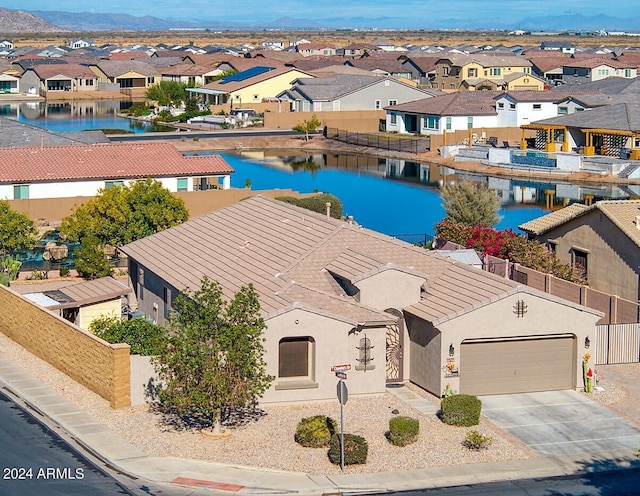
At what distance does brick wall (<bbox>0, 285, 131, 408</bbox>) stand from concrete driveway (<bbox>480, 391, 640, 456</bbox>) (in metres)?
8.47

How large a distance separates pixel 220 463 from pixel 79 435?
3.64m

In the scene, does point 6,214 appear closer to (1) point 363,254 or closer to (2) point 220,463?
(1) point 363,254

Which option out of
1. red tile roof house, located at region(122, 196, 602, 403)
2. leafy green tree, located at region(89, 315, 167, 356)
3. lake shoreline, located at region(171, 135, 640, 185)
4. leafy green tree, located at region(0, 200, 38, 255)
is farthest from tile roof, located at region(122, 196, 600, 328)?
lake shoreline, located at region(171, 135, 640, 185)

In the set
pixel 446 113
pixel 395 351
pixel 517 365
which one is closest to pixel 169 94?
pixel 446 113

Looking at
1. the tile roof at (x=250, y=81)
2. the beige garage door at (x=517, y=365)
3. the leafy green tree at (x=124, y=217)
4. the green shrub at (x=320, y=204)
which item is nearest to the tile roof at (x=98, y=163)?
the green shrub at (x=320, y=204)

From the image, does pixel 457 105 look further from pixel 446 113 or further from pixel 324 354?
pixel 324 354

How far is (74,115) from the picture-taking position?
435ft

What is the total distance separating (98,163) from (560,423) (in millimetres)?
37133

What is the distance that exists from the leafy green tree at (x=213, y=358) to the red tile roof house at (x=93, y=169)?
1315 inches

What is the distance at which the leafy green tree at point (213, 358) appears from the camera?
1077 inches

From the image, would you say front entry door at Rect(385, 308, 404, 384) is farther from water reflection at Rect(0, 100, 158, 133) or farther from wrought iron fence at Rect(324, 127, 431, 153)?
water reflection at Rect(0, 100, 158, 133)

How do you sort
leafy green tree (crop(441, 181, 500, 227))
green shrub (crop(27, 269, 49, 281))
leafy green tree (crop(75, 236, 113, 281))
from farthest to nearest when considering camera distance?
leafy green tree (crop(441, 181, 500, 227))
green shrub (crop(27, 269, 49, 281))
leafy green tree (crop(75, 236, 113, 281))

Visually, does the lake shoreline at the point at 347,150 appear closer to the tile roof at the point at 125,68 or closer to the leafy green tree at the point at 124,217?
the leafy green tree at the point at 124,217

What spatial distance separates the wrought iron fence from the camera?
10119cm
